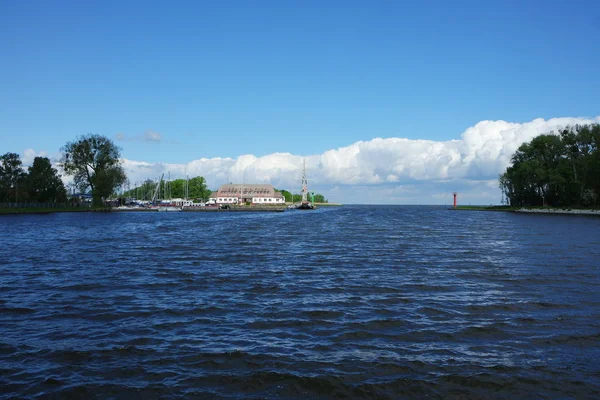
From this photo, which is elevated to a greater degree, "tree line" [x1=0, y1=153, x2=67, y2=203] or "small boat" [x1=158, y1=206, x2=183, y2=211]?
"tree line" [x1=0, y1=153, x2=67, y2=203]

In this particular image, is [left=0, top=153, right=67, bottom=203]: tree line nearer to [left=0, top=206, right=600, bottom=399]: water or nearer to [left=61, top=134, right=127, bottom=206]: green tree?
[left=61, top=134, right=127, bottom=206]: green tree

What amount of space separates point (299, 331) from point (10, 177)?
121240mm

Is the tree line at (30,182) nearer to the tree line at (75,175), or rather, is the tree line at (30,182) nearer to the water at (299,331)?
the tree line at (75,175)

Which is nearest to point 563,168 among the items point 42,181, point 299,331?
point 299,331

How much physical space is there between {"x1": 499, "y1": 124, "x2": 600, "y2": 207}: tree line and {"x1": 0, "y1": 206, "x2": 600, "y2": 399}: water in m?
105

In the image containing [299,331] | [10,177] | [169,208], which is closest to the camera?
[299,331]

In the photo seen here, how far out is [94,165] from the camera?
128500 millimetres

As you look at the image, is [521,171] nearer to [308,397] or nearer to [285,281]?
[285,281]

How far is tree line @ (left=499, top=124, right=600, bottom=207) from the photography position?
4432 inches

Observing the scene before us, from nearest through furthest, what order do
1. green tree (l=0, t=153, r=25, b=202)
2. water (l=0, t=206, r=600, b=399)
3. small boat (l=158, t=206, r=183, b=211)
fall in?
water (l=0, t=206, r=600, b=399), green tree (l=0, t=153, r=25, b=202), small boat (l=158, t=206, r=183, b=211)

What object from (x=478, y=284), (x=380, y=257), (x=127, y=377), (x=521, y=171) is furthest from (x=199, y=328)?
(x=521, y=171)

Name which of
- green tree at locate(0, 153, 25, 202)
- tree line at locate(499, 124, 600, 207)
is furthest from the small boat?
tree line at locate(499, 124, 600, 207)

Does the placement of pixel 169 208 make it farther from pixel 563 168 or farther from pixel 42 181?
pixel 563 168

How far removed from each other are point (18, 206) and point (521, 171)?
133727 millimetres
